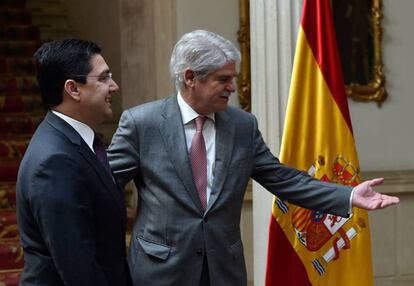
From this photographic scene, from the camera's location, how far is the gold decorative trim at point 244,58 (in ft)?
18.0

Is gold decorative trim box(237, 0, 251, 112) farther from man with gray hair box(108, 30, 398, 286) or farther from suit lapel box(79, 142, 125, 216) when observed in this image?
suit lapel box(79, 142, 125, 216)

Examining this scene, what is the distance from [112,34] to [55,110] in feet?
13.9

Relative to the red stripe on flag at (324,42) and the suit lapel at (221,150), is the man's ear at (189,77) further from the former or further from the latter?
the red stripe on flag at (324,42)

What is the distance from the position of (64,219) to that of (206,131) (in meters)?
0.92

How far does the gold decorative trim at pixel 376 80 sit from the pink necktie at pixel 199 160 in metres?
2.91

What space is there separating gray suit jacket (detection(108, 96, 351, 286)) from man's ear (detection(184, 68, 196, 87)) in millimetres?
118

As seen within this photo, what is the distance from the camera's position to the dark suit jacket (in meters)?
2.23

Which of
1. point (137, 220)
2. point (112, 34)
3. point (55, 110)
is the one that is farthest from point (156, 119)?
point (112, 34)

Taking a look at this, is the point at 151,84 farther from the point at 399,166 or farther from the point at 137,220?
the point at 137,220

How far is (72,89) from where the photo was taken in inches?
93.3

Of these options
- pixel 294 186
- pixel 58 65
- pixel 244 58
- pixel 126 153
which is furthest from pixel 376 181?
pixel 244 58

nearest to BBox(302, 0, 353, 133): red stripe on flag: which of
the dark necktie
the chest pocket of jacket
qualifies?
the chest pocket of jacket

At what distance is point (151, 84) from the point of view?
5.77 meters

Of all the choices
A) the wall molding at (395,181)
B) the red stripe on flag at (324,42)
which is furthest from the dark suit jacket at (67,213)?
Answer: the wall molding at (395,181)
